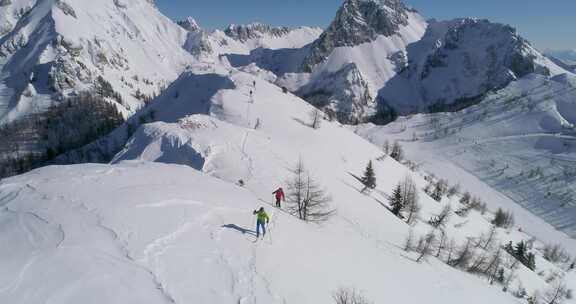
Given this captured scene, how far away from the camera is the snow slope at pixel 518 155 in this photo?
12650 cm

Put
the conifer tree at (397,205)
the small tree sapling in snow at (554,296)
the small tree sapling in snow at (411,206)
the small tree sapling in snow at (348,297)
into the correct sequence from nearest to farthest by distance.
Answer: the small tree sapling in snow at (348,297), the small tree sapling in snow at (554,296), the small tree sapling in snow at (411,206), the conifer tree at (397,205)

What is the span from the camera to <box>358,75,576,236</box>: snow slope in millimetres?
126500

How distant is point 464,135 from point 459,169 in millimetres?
40242

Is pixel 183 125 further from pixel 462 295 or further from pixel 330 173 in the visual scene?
pixel 462 295

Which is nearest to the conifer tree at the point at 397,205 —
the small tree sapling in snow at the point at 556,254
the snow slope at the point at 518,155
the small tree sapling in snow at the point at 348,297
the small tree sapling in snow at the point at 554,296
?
the small tree sapling in snow at the point at 554,296

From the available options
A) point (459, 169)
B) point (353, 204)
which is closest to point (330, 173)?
point (353, 204)

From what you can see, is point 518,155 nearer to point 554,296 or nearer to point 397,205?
point 554,296

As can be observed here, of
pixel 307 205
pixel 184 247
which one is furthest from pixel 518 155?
pixel 184 247

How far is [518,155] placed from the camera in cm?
15925

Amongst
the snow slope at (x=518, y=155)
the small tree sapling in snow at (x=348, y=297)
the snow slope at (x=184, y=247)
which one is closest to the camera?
the snow slope at (x=184, y=247)

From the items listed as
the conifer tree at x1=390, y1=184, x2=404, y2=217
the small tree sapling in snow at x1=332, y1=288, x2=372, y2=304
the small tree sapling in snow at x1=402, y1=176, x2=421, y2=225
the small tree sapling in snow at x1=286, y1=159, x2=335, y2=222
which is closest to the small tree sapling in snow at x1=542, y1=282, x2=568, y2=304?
the small tree sapling in snow at x1=402, y1=176, x2=421, y2=225

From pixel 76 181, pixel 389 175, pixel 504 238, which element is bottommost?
pixel 504 238

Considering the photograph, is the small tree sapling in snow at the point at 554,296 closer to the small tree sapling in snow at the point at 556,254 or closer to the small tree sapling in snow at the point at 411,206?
the small tree sapling in snow at the point at 411,206

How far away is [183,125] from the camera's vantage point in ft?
194
